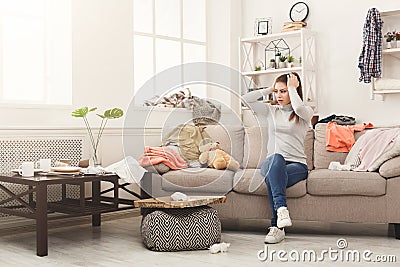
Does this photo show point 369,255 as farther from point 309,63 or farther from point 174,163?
point 309,63

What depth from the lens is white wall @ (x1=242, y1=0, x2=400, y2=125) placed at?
4.96 m

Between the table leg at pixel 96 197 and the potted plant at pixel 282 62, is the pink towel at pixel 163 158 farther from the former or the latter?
the potted plant at pixel 282 62

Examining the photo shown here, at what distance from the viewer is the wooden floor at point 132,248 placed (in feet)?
10.3

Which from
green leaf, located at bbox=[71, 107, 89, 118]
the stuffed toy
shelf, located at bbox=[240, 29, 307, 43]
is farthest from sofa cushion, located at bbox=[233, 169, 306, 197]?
shelf, located at bbox=[240, 29, 307, 43]

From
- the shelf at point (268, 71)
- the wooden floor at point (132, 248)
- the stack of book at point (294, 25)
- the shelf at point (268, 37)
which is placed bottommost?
the wooden floor at point (132, 248)

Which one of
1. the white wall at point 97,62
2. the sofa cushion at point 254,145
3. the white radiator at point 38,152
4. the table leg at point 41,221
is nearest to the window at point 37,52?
the white wall at point 97,62

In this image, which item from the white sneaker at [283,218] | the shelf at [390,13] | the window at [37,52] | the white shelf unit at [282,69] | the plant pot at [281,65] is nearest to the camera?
the white sneaker at [283,218]

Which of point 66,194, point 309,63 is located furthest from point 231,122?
point 66,194

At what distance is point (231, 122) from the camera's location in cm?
541

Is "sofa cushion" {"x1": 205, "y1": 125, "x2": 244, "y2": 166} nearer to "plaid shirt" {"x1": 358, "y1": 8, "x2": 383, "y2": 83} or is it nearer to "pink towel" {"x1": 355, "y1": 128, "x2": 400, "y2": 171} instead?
"pink towel" {"x1": 355, "y1": 128, "x2": 400, "y2": 171}

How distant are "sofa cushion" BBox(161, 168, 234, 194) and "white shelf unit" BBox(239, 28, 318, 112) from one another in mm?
1539

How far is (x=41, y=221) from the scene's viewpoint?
336 cm

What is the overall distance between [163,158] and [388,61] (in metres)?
2.11

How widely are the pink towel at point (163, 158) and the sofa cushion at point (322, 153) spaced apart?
0.98 metres
